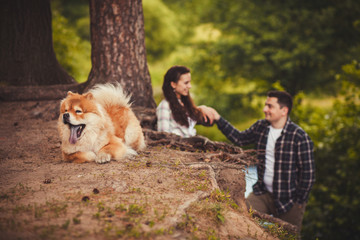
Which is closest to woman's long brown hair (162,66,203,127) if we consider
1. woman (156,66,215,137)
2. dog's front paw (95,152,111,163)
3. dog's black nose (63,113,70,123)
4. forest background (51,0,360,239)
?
woman (156,66,215,137)

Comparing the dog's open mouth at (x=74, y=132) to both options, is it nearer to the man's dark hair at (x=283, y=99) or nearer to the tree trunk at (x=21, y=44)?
the man's dark hair at (x=283, y=99)

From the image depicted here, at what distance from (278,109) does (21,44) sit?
18.4 ft

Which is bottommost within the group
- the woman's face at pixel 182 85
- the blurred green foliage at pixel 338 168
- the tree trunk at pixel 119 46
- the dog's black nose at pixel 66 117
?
the blurred green foliage at pixel 338 168

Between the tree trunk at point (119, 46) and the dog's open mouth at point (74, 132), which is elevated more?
the tree trunk at point (119, 46)

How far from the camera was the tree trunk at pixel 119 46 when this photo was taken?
18.8 ft

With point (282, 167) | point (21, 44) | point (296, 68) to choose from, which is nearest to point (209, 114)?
point (282, 167)

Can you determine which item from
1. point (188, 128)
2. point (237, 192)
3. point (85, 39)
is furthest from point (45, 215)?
point (85, 39)

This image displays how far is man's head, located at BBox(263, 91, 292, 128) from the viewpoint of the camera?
545cm

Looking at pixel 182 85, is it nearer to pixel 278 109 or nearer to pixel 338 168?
pixel 278 109

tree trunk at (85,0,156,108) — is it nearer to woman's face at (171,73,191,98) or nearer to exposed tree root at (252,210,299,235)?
woman's face at (171,73,191,98)

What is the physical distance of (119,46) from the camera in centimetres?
585

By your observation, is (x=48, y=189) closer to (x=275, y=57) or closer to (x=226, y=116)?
(x=275, y=57)

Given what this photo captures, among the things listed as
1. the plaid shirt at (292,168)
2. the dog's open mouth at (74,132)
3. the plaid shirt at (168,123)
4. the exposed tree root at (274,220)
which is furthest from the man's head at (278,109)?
the dog's open mouth at (74,132)

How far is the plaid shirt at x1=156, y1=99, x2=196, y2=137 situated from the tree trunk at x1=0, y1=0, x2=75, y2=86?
10.2 feet
